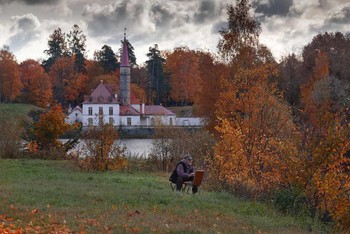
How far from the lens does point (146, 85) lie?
10106 centimetres

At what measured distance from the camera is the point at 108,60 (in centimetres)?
9481

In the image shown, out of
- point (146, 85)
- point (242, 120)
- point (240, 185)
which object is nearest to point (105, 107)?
point (146, 85)

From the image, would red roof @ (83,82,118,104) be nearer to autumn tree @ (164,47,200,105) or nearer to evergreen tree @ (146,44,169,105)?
evergreen tree @ (146,44,169,105)

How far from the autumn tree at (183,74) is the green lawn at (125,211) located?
249 ft

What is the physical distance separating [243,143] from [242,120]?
2343mm

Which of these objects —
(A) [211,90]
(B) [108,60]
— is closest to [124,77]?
(B) [108,60]

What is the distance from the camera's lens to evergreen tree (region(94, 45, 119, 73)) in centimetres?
9450

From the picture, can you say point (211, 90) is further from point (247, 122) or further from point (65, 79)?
point (65, 79)

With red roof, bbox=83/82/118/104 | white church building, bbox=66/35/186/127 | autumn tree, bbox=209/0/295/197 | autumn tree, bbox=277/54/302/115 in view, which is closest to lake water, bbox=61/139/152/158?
autumn tree, bbox=209/0/295/197

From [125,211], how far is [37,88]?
254 ft

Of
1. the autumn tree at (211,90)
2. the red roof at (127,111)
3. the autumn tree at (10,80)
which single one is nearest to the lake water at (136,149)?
the autumn tree at (211,90)

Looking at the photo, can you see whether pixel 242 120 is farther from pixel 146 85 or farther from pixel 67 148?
pixel 146 85

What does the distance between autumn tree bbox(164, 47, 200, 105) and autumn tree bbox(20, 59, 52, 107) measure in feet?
76.9

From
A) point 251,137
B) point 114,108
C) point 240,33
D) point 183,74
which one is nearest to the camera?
point 251,137
